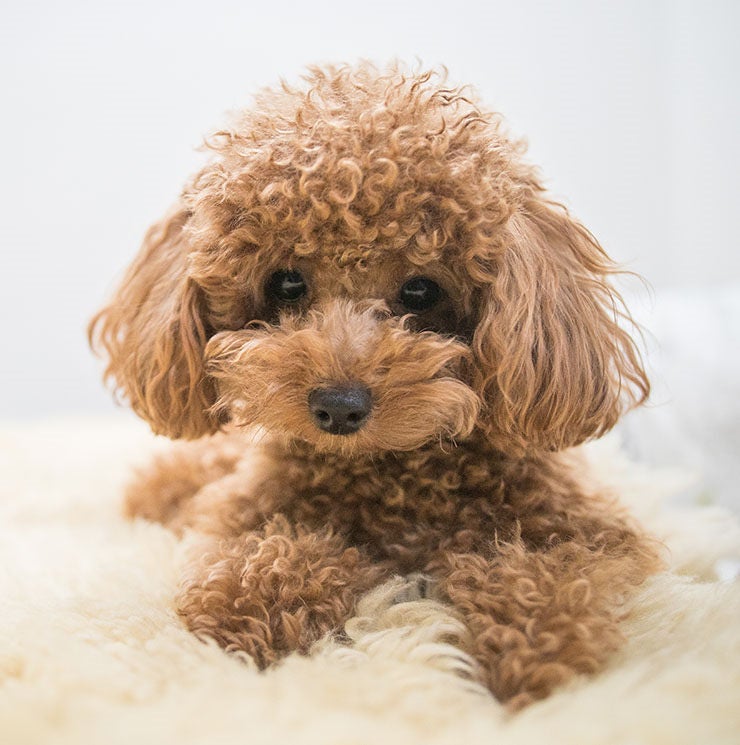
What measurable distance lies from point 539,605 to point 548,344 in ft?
1.20

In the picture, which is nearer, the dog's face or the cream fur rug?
the cream fur rug

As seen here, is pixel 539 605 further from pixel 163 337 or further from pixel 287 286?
pixel 163 337

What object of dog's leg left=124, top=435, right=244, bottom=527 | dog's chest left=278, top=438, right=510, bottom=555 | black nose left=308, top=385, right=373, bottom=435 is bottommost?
dog's leg left=124, top=435, right=244, bottom=527

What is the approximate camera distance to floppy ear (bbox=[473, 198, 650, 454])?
1168mm

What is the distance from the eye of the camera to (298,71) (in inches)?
111

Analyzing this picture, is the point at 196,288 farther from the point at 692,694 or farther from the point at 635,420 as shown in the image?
the point at 635,420

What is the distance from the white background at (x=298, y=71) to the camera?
296 centimetres

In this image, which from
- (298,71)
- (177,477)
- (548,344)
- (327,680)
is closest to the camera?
(327,680)

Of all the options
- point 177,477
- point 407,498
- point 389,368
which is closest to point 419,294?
point 389,368

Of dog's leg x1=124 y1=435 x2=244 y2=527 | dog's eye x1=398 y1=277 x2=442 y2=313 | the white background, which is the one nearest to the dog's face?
dog's eye x1=398 y1=277 x2=442 y2=313

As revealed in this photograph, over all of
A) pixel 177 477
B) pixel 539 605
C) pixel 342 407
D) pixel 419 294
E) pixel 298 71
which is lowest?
pixel 177 477

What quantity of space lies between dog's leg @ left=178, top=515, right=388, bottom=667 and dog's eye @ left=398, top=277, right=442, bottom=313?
1.10 ft

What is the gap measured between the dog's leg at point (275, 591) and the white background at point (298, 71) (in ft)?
6.28

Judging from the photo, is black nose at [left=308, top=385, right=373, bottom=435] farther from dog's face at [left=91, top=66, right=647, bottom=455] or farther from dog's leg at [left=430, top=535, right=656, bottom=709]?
dog's leg at [left=430, top=535, right=656, bottom=709]
